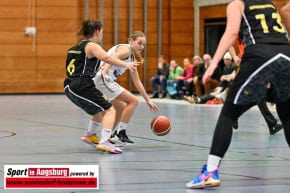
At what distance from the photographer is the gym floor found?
25.5 feet

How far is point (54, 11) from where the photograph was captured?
33812 millimetres

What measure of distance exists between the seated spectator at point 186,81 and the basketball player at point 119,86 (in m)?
15.0

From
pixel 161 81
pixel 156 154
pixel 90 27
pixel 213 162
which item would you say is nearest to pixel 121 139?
pixel 156 154

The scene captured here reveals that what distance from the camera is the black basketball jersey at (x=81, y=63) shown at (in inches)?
426

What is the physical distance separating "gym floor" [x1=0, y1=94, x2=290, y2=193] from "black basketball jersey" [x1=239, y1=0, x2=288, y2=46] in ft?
4.49

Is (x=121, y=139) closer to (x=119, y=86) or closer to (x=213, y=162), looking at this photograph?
(x=119, y=86)

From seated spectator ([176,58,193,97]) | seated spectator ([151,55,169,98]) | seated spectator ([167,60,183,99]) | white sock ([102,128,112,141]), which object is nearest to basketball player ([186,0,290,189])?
white sock ([102,128,112,141])

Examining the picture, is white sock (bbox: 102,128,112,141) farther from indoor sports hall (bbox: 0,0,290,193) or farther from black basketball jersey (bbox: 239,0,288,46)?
black basketball jersey (bbox: 239,0,288,46)

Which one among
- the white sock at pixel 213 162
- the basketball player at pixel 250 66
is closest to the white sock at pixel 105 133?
the basketball player at pixel 250 66

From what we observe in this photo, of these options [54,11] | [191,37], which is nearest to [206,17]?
[191,37]

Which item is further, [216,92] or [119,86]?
[216,92]

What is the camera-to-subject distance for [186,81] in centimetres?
2736

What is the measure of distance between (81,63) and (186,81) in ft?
54.7

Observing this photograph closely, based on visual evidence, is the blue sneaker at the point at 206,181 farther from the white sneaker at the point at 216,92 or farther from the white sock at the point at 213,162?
the white sneaker at the point at 216,92
